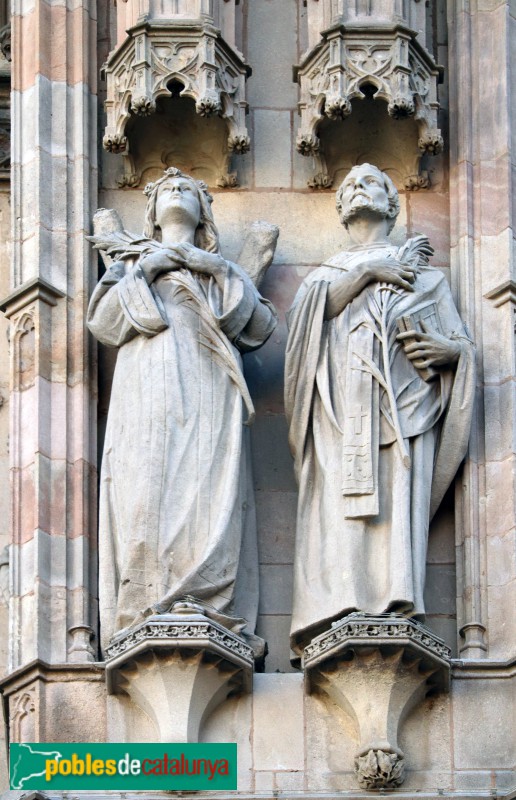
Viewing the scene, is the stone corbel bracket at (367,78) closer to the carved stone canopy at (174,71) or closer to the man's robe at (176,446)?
the carved stone canopy at (174,71)

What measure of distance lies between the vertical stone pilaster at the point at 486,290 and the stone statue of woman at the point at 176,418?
1.12m

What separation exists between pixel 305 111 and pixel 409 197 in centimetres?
75

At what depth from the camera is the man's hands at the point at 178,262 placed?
60.3ft

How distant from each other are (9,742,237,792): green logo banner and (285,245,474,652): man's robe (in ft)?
2.97

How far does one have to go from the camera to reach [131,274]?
18391mm

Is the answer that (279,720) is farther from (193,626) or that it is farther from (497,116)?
(497,116)

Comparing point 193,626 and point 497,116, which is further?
point 497,116

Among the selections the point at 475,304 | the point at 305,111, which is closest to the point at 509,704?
the point at 475,304

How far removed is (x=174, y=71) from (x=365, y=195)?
126 cm

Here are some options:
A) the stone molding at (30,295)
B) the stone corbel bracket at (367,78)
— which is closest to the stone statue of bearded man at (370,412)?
the stone corbel bracket at (367,78)

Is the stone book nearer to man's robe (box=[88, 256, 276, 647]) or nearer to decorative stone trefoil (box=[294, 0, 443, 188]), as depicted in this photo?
man's robe (box=[88, 256, 276, 647])

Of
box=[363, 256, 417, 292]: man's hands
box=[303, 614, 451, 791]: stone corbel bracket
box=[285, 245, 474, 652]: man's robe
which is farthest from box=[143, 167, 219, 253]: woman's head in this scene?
box=[303, 614, 451, 791]: stone corbel bracket

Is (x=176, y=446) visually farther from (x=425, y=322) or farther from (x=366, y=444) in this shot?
(x=425, y=322)

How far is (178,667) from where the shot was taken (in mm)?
17453
